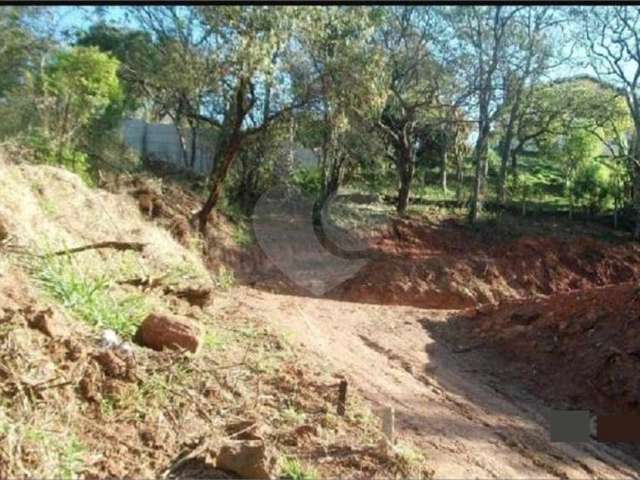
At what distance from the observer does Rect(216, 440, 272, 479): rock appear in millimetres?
2225

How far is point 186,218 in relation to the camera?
330 inches

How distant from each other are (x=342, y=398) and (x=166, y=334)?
34.5 inches

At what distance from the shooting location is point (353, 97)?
325 inches

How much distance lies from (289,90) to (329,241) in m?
3.07

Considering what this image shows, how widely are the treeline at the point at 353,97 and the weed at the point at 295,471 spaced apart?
313 cm

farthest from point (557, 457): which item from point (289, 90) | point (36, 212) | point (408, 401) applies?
point (289, 90)

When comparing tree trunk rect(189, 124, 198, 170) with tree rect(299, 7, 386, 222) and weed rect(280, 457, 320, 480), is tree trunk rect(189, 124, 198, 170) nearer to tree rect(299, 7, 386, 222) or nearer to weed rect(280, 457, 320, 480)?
tree rect(299, 7, 386, 222)

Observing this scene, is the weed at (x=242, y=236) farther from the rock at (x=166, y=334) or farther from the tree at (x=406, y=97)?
the rock at (x=166, y=334)

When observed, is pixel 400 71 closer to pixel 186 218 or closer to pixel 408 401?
pixel 186 218

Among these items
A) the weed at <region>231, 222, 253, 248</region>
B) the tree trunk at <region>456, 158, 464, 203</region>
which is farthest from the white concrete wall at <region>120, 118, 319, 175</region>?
the tree trunk at <region>456, 158, 464, 203</region>

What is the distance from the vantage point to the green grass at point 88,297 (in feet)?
10.6

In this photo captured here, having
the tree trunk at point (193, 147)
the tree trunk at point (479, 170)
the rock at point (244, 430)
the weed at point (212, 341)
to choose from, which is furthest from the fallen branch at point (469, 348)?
the tree trunk at point (479, 170)

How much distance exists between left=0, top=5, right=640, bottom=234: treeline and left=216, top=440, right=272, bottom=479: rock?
3.06 m

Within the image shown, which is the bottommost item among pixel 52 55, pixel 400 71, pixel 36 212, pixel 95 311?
pixel 95 311
